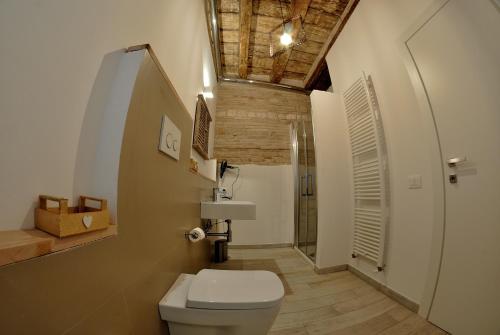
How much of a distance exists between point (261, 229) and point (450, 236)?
80.8 inches

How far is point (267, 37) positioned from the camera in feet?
8.38

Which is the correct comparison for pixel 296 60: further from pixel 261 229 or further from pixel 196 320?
pixel 196 320

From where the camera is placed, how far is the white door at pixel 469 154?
0.97 m

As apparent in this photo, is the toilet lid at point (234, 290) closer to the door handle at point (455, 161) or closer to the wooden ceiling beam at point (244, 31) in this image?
the door handle at point (455, 161)

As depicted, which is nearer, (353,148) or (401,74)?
(401,74)

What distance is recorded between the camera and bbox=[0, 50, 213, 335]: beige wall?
1.10 ft

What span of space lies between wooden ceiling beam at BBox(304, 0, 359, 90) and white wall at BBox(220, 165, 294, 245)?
67.8 inches

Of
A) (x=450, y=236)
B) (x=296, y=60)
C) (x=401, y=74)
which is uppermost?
(x=296, y=60)

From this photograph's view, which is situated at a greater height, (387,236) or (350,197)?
(350,197)

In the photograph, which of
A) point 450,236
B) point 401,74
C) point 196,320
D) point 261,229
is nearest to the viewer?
point 196,320

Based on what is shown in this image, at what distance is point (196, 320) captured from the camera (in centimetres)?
78

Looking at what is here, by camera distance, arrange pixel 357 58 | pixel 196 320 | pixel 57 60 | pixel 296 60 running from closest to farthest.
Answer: pixel 57 60, pixel 196 320, pixel 357 58, pixel 296 60

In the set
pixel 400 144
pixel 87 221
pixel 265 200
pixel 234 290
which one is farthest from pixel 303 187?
pixel 87 221

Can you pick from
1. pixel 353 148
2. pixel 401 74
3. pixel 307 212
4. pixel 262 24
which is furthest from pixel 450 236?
pixel 262 24
